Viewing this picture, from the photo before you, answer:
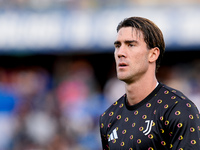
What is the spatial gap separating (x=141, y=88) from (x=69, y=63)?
27.3 feet

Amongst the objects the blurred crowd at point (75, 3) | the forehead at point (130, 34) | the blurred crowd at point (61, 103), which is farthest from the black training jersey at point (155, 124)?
the blurred crowd at point (75, 3)

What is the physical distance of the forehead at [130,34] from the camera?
3.71 meters

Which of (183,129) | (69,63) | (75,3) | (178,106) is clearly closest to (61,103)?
(69,63)

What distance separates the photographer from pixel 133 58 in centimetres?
369

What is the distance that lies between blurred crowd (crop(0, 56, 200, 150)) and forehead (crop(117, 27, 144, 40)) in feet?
16.8

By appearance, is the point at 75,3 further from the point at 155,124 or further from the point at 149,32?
the point at 155,124

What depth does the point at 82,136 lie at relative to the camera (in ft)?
29.6

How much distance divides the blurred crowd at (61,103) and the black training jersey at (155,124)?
15.8 ft

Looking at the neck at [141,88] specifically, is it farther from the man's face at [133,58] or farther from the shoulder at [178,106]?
the shoulder at [178,106]

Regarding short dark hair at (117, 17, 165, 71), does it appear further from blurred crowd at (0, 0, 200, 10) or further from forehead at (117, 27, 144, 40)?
blurred crowd at (0, 0, 200, 10)

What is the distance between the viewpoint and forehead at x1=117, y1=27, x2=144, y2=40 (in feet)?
12.2

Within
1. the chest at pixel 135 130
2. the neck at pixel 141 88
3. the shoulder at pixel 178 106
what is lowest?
the chest at pixel 135 130

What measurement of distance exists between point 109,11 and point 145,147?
828 cm

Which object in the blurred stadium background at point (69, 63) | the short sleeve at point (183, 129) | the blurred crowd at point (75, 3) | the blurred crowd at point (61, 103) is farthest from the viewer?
the blurred crowd at point (75, 3)
